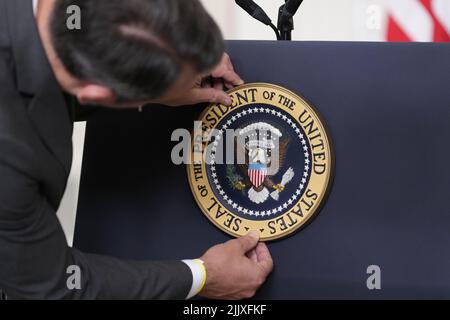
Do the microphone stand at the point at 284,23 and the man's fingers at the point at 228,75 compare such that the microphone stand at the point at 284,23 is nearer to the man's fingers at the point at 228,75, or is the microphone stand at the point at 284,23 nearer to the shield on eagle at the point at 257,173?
the man's fingers at the point at 228,75

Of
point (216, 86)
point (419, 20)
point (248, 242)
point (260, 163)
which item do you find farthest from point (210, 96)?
point (419, 20)

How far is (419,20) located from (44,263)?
137 centimetres

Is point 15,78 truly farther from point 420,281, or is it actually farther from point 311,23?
point 311,23

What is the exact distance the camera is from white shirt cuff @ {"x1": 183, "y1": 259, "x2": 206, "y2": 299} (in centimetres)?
102

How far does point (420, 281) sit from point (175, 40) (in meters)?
0.65

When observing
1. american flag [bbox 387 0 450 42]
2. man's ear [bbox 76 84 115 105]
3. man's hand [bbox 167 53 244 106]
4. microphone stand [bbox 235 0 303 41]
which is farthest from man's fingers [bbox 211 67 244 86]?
american flag [bbox 387 0 450 42]

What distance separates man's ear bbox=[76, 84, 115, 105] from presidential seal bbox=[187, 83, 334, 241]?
41cm

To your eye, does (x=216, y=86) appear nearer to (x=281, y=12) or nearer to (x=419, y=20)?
(x=281, y=12)

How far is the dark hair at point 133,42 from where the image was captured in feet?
2.24

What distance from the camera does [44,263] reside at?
0.91 meters

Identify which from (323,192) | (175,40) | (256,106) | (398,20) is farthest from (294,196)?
(398,20)

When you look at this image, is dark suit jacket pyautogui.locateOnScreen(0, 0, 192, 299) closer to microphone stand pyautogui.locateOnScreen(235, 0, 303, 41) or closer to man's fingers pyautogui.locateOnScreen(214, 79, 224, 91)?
man's fingers pyautogui.locateOnScreen(214, 79, 224, 91)

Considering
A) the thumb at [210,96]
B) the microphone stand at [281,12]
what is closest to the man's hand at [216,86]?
the thumb at [210,96]
